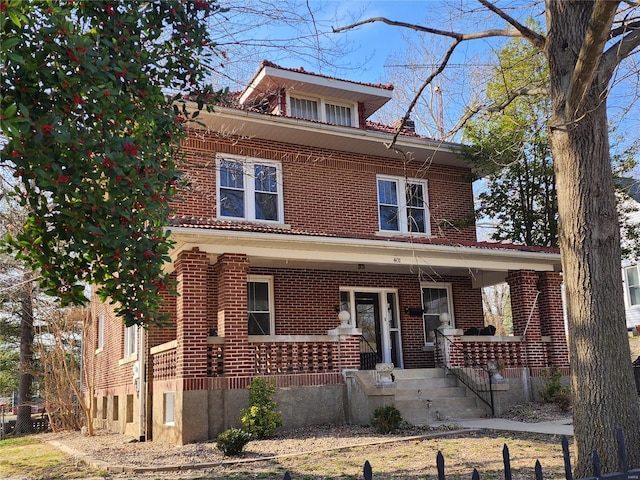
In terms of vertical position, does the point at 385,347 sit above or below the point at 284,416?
above

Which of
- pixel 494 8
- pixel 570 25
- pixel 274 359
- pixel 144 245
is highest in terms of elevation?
pixel 494 8

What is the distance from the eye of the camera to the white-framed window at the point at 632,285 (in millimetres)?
28578

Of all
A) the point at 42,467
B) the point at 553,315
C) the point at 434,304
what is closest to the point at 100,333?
the point at 42,467

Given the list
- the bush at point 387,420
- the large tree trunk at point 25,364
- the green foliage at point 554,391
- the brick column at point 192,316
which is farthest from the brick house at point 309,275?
the large tree trunk at point 25,364

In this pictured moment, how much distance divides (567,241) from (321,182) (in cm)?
1134

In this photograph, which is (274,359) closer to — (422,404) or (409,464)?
(422,404)

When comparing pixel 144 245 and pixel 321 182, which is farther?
pixel 321 182

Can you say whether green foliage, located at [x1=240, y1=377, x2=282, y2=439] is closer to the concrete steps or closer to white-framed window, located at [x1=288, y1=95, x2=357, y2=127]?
the concrete steps

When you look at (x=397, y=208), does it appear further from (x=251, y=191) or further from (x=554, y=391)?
(x=554, y=391)

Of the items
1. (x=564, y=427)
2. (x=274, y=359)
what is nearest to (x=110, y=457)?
(x=274, y=359)

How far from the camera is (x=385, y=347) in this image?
57.8 ft

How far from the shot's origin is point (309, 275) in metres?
16.8

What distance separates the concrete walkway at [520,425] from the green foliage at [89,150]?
7.63 metres

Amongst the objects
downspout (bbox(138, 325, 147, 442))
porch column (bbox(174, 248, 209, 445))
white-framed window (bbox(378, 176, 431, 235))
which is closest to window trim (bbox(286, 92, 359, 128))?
white-framed window (bbox(378, 176, 431, 235))
